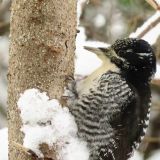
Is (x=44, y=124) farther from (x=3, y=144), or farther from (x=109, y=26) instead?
(x=109, y=26)

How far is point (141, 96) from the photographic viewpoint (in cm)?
279

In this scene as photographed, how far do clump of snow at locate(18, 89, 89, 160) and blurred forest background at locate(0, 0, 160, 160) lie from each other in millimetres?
2346

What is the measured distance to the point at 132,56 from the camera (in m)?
2.79

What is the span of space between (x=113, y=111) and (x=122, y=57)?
0.28m

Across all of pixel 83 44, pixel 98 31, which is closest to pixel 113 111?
pixel 83 44

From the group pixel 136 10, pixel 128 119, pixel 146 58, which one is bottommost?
pixel 128 119

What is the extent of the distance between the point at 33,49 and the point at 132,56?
650mm

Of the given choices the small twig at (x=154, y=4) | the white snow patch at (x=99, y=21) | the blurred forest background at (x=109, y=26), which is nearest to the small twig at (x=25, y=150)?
the small twig at (x=154, y=4)

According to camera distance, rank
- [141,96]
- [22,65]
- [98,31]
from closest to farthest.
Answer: [22,65] → [141,96] → [98,31]

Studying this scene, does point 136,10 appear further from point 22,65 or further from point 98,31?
point 22,65

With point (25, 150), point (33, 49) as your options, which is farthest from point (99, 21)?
point (25, 150)

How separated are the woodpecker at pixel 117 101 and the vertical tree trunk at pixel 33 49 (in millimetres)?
297

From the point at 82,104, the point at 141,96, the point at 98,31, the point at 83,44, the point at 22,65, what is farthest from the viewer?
the point at 98,31

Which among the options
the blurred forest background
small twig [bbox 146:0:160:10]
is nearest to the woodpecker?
small twig [bbox 146:0:160:10]
